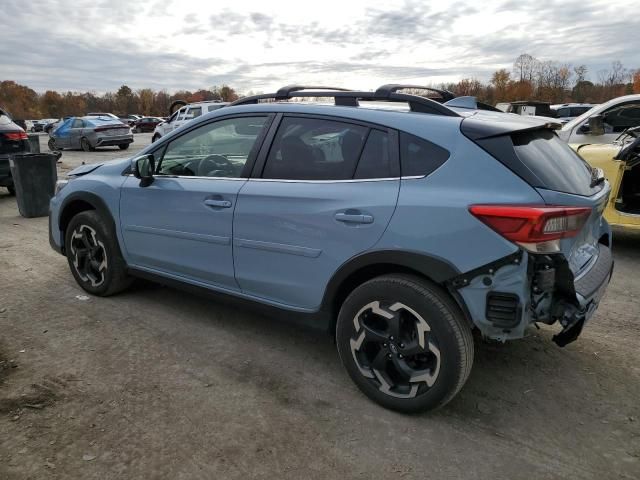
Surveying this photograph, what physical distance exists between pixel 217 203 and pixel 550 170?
2034 millimetres

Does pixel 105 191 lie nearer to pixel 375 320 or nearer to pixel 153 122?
pixel 375 320

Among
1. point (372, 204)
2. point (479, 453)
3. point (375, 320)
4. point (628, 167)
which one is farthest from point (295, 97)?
point (628, 167)

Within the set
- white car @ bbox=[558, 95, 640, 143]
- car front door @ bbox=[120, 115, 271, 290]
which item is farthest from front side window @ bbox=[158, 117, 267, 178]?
white car @ bbox=[558, 95, 640, 143]

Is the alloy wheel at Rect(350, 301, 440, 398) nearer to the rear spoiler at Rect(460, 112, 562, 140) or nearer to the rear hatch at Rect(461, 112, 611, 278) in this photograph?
the rear hatch at Rect(461, 112, 611, 278)

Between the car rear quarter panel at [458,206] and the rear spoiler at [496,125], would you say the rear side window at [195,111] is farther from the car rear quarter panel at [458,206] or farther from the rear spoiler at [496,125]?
the car rear quarter panel at [458,206]

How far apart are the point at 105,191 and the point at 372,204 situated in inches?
99.7

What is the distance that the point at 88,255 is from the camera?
14.5 feet

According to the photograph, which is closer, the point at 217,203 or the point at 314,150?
the point at 314,150

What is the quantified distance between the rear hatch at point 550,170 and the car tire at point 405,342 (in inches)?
26.2

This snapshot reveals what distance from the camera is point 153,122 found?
157 feet

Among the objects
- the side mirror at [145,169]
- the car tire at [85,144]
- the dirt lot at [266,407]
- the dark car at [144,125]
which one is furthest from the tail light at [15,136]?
the dark car at [144,125]

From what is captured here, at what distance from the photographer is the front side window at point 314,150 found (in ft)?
9.67

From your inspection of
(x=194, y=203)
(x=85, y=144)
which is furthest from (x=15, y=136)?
(x=85, y=144)

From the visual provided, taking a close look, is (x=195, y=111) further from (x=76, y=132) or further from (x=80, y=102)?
(x=80, y=102)
